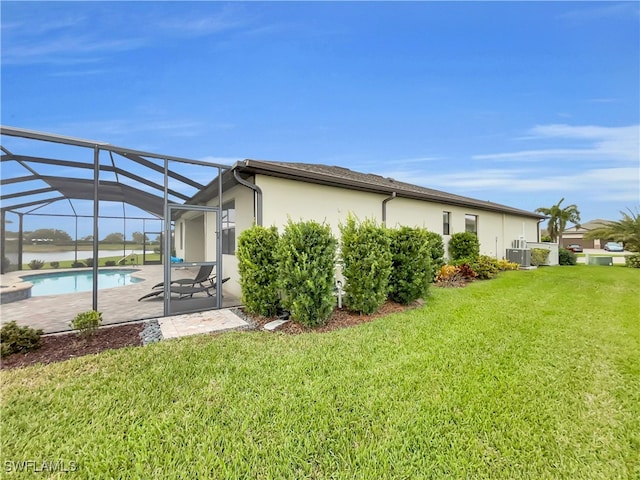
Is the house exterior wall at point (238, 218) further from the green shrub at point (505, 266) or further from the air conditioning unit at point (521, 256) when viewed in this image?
the air conditioning unit at point (521, 256)

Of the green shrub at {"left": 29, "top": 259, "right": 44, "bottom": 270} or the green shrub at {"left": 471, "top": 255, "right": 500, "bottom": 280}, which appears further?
the green shrub at {"left": 471, "top": 255, "right": 500, "bottom": 280}

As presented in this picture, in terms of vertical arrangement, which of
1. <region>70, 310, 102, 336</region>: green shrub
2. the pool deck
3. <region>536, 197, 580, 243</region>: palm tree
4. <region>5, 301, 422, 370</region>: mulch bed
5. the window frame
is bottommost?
<region>5, 301, 422, 370</region>: mulch bed

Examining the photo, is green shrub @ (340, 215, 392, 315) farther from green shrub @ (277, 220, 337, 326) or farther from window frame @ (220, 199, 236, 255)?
window frame @ (220, 199, 236, 255)

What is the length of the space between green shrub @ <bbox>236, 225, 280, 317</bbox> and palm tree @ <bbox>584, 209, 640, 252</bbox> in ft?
82.6

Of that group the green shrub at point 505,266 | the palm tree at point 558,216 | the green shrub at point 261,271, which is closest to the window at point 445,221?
the green shrub at point 505,266

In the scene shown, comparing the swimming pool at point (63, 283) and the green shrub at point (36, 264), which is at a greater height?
the green shrub at point (36, 264)

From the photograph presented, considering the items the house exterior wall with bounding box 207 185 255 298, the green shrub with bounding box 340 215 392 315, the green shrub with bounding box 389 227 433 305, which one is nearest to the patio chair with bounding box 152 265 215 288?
the house exterior wall with bounding box 207 185 255 298

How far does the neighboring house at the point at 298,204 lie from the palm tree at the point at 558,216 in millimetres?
20455

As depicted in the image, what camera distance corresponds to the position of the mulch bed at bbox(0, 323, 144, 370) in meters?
3.90

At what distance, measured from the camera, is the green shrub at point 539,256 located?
1698cm

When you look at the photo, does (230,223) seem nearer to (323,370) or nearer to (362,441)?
(323,370)

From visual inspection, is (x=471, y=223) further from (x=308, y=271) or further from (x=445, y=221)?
(x=308, y=271)

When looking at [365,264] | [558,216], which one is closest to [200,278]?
[365,264]

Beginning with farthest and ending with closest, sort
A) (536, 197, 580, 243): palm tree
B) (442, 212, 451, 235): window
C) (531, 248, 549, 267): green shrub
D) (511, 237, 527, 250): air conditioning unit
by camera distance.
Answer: (536, 197, 580, 243): palm tree, (511, 237, 527, 250): air conditioning unit, (531, 248, 549, 267): green shrub, (442, 212, 451, 235): window
